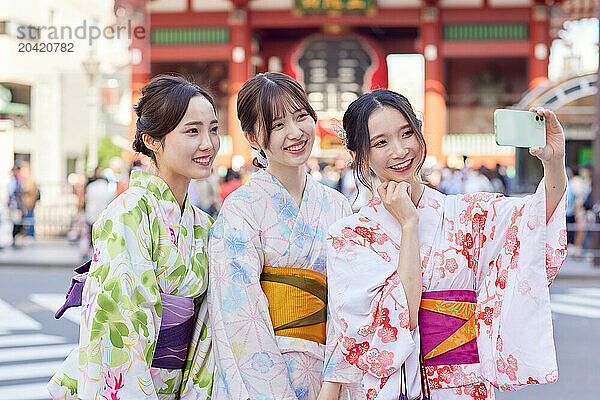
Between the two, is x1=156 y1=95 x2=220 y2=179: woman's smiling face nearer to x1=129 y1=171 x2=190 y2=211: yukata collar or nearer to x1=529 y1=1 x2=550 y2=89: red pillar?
x1=129 y1=171 x2=190 y2=211: yukata collar

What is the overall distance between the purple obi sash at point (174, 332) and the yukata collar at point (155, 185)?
0.32 m

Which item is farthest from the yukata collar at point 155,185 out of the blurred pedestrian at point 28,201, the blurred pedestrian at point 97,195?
the blurred pedestrian at point 28,201

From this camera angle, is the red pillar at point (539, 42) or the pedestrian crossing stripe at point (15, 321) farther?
the red pillar at point (539, 42)

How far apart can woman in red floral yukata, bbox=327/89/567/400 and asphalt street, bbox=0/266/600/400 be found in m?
3.05

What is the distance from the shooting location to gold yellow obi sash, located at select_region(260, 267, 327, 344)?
2.39m

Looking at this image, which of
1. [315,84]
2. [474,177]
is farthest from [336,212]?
[315,84]

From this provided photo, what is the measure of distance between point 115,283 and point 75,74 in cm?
3014

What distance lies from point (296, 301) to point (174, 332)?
15.6 inches

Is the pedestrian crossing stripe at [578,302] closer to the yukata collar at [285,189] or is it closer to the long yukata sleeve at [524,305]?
the yukata collar at [285,189]

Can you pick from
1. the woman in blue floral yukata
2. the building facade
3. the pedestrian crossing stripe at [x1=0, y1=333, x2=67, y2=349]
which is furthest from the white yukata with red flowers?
the building facade

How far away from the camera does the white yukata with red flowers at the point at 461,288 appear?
2072 mm

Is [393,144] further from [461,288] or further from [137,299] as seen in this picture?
[137,299]

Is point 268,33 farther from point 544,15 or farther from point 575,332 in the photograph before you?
point 575,332

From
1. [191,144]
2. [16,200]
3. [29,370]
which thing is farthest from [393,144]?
[16,200]
